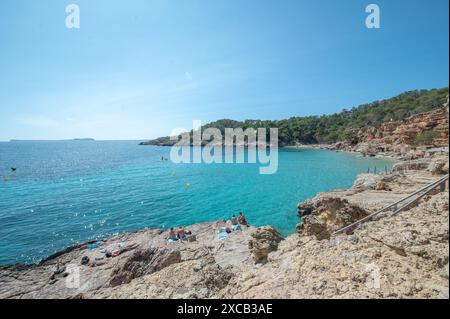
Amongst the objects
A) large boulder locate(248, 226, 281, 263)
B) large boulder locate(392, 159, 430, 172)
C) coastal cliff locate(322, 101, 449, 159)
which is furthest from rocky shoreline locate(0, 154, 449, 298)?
coastal cliff locate(322, 101, 449, 159)

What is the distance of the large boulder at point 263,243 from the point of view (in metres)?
7.78

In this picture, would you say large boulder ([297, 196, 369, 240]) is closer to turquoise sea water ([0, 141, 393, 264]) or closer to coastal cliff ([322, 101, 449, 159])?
turquoise sea water ([0, 141, 393, 264])

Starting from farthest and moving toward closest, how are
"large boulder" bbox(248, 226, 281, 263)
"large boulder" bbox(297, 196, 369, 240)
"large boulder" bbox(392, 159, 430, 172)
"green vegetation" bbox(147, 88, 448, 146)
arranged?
"green vegetation" bbox(147, 88, 448, 146)
"large boulder" bbox(392, 159, 430, 172)
"large boulder" bbox(248, 226, 281, 263)
"large boulder" bbox(297, 196, 369, 240)

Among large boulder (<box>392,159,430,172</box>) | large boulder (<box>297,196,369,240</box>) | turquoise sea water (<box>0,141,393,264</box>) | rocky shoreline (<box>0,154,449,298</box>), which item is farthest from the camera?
large boulder (<box>392,159,430,172</box>)

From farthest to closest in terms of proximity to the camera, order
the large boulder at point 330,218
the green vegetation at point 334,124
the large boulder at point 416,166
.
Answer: the green vegetation at point 334,124
the large boulder at point 416,166
the large boulder at point 330,218

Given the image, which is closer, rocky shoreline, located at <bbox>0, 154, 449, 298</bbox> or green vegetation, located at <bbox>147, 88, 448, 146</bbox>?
rocky shoreline, located at <bbox>0, 154, 449, 298</bbox>

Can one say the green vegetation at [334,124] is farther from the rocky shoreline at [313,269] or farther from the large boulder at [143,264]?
the large boulder at [143,264]

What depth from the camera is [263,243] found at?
319 inches

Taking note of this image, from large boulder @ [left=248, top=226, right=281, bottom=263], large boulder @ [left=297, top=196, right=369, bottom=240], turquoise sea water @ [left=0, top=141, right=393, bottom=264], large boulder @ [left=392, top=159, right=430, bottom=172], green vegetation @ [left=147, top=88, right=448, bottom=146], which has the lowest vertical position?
turquoise sea water @ [left=0, top=141, right=393, bottom=264]

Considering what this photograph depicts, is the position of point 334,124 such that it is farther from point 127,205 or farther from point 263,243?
point 263,243

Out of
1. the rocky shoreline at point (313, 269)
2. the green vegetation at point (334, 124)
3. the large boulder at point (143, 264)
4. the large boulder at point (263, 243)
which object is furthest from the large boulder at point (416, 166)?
the green vegetation at point (334, 124)

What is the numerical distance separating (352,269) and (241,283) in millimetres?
2791

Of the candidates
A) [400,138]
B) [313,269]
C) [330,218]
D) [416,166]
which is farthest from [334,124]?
[313,269]

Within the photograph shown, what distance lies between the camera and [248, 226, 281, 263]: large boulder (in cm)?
778
